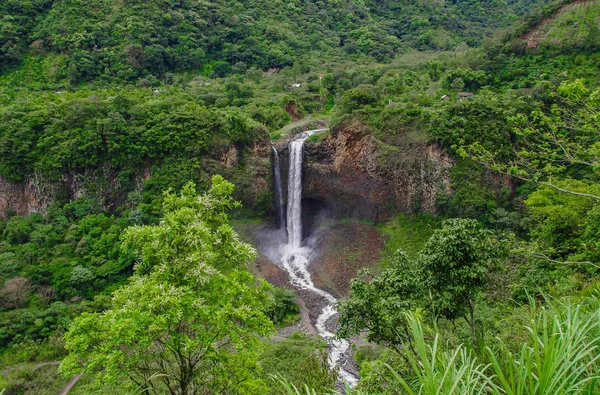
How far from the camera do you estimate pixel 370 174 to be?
Result: 2436 cm

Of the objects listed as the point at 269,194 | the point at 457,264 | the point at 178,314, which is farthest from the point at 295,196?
the point at 178,314

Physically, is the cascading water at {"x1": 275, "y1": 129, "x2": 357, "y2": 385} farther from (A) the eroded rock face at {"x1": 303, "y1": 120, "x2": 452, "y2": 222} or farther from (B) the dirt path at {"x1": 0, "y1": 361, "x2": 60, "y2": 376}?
(B) the dirt path at {"x1": 0, "y1": 361, "x2": 60, "y2": 376}

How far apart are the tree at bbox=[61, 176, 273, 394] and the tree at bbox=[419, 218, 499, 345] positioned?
3349mm

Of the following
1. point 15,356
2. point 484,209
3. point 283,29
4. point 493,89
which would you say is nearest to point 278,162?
point 484,209

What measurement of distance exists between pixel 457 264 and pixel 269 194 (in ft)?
65.8

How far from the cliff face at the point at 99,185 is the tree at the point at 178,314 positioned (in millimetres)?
17850

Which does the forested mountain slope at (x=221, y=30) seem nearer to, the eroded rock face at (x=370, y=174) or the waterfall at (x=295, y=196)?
the waterfall at (x=295, y=196)

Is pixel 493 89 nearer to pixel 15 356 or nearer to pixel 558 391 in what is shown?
pixel 558 391

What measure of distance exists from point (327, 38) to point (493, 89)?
31.1 metres

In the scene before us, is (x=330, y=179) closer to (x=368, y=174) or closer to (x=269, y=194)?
(x=368, y=174)

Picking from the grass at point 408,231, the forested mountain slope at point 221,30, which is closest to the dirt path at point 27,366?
the grass at point 408,231

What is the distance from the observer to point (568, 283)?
33.3 ft

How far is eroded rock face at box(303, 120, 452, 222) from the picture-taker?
22625mm

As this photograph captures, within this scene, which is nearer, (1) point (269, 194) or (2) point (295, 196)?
(1) point (269, 194)
